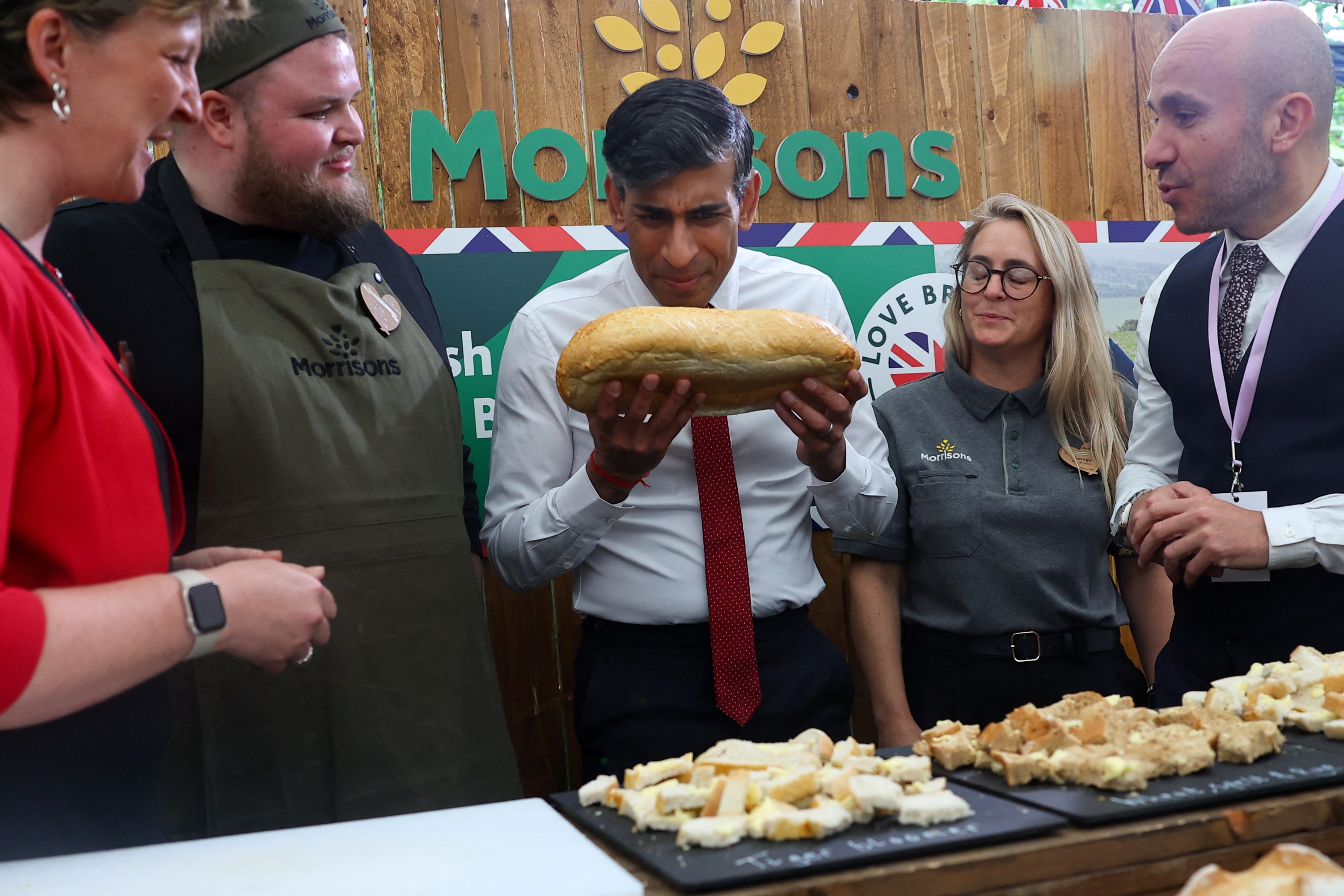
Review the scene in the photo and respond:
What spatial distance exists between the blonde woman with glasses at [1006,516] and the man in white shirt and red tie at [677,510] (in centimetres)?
32

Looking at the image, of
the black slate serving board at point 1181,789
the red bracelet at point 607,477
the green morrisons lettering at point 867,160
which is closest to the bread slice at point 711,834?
the black slate serving board at point 1181,789

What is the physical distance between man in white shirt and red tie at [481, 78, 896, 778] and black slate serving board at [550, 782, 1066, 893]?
3.08 feet

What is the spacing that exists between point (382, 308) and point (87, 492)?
98 centimetres

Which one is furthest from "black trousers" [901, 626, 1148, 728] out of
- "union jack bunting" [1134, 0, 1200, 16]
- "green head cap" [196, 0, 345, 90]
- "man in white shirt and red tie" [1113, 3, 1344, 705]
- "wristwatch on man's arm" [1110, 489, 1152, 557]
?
"union jack bunting" [1134, 0, 1200, 16]

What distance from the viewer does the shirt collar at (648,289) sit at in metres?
2.33

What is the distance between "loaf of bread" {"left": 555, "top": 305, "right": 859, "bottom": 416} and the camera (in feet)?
5.50

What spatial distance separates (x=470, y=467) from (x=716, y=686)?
79 centimetres

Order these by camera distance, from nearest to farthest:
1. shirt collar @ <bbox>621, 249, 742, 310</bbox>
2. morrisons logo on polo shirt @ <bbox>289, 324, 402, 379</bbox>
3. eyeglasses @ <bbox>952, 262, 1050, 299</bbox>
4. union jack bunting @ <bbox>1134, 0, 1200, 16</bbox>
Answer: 1. morrisons logo on polo shirt @ <bbox>289, 324, 402, 379</bbox>
2. shirt collar @ <bbox>621, 249, 742, 310</bbox>
3. eyeglasses @ <bbox>952, 262, 1050, 299</bbox>
4. union jack bunting @ <bbox>1134, 0, 1200, 16</bbox>

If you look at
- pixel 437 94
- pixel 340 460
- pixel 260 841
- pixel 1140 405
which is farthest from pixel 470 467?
pixel 1140 405

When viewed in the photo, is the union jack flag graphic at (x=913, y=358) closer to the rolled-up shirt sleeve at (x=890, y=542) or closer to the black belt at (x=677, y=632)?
the rolled-up shirt sleeve at (x=890, y=542)

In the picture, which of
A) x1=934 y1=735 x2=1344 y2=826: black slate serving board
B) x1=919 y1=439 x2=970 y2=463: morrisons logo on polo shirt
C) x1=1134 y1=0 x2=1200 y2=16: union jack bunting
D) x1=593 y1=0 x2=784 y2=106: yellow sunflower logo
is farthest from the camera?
x1=1134 y1=0 x2=1200 y2=16: union jack bunting

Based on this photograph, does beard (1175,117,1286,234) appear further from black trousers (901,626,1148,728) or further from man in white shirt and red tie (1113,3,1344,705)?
black trousers (901,626,1148,728)

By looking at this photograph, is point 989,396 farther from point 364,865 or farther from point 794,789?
point 364,865

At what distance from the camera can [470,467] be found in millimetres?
2459
